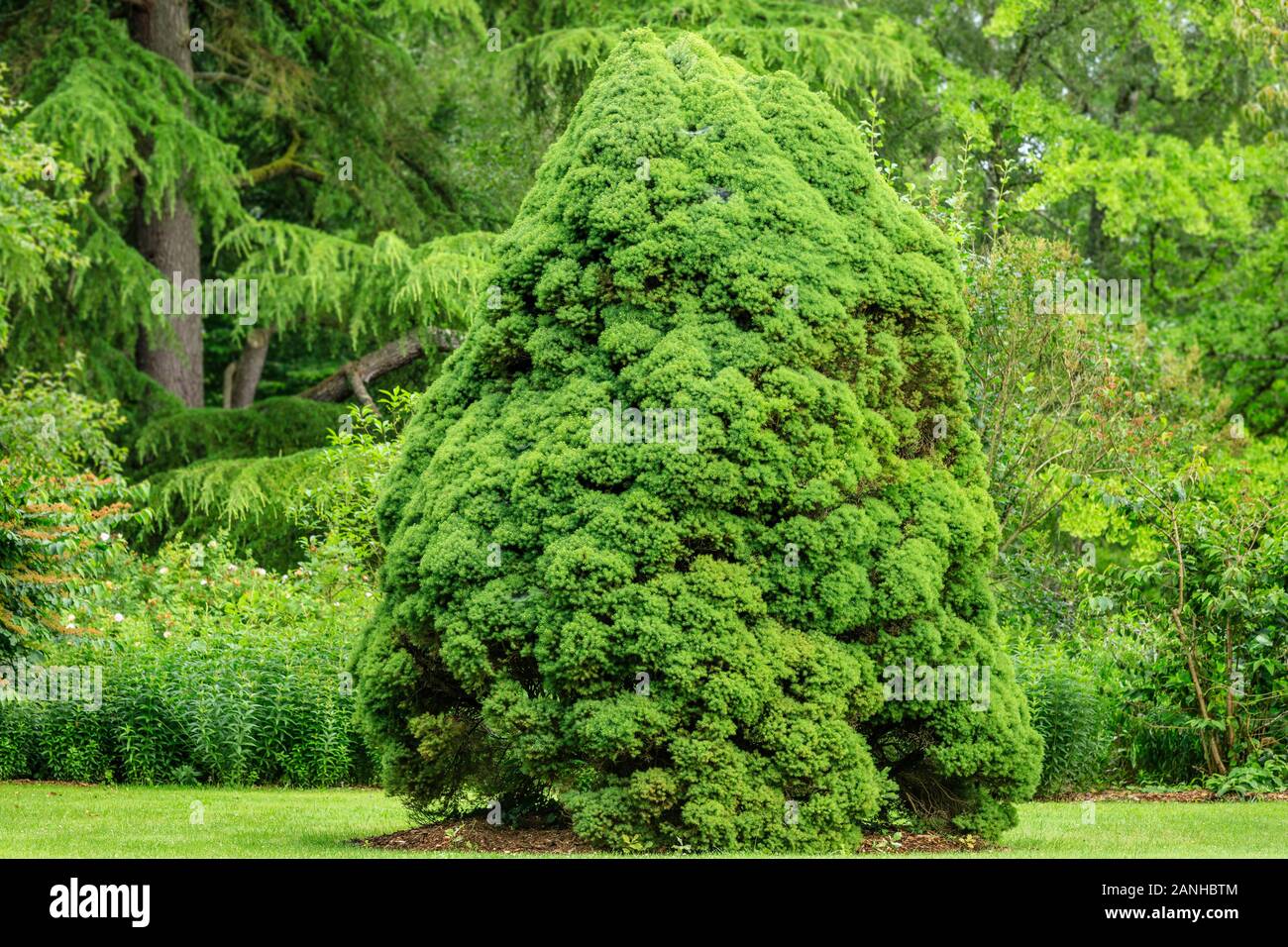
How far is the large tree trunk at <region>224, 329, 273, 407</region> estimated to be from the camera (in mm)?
24562

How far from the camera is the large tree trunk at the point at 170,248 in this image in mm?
20906

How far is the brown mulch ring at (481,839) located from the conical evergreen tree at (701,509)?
0.62ft

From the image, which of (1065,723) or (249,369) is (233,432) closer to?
(249,369)

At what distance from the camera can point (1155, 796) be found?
1002 centimetres

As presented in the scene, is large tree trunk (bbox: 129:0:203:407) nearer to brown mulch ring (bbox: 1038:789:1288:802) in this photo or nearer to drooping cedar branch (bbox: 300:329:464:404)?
drooping cedar branch (bbox: 300:329:464:404)

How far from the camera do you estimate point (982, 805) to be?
721cm

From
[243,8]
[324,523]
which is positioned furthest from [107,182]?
[324,523]

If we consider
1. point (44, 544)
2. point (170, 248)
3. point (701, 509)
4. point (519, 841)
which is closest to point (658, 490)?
point (701, 509)

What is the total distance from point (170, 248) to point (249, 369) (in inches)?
179

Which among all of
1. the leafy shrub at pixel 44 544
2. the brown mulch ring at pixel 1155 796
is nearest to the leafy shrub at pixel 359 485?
the leafy shrub at pixel 44 544

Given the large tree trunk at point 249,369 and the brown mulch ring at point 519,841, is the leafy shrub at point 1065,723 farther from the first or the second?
the large tree trunk at point 249,369

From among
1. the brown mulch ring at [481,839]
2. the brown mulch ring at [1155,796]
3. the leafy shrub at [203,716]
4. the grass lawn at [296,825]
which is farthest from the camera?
the leafy shrub at [203,716]

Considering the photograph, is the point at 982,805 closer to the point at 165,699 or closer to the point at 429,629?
the point at 429,629

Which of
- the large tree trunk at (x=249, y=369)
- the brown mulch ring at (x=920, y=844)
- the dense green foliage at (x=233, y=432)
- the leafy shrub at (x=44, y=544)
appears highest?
the large tree trunk at (x=249, y=369)
